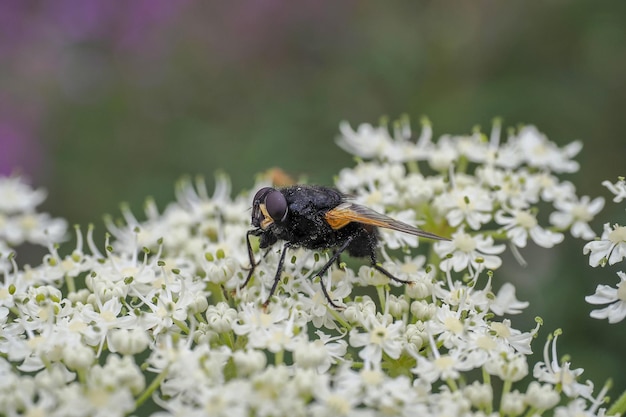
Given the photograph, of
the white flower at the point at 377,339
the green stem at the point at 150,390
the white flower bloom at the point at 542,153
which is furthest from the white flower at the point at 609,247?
the green stem at the point at 150,390

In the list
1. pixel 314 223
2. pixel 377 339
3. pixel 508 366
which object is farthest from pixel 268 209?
pixel 508 366

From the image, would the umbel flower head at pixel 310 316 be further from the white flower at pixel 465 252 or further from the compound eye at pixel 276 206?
the compound eye at pixel 276 206

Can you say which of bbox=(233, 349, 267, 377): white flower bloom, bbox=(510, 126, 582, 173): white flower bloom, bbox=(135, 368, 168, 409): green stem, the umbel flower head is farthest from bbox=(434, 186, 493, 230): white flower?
bbox=(135, 368, 168, 409): green stem

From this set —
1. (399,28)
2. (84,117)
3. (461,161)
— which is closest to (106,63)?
(84,117)

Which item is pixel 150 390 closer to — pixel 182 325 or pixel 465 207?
pixel 182 325

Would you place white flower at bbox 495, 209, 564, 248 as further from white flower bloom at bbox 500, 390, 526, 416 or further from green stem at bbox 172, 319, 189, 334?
green stem at bbox 172, 319, 189, 334

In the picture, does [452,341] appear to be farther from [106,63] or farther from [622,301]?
[106,63]
